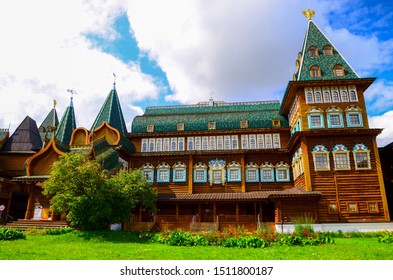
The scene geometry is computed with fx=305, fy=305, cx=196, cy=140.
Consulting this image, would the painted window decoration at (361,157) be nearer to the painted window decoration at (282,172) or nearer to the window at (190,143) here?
the painted window decoration at (282,172)

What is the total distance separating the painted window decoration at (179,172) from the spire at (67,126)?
1296 cm

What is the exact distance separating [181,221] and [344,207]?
12751 mm

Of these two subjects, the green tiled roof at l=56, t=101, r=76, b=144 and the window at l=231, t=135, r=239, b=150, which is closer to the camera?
the window at l=231, t=135, r=239, b=150

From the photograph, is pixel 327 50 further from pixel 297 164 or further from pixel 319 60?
pixel 297 164

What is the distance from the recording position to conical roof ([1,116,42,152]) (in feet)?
113

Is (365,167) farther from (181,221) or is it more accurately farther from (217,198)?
(181,221)

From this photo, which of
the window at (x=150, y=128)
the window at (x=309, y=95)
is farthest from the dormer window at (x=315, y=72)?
the window at (x=150, y=128)

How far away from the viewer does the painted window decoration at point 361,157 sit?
78.7ft

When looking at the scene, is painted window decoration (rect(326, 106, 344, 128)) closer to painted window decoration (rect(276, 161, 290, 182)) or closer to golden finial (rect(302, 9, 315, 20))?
painted window decoration (rect(276, 161, 290, 182))

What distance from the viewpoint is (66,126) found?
34.8m

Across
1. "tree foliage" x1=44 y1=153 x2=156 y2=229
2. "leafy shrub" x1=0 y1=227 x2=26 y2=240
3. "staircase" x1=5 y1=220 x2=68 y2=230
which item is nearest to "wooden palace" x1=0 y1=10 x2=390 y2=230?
"staircase" x1=5 y1=220 x2=68 y2=230

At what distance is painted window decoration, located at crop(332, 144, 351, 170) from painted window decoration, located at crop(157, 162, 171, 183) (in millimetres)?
15332

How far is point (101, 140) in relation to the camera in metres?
29.6

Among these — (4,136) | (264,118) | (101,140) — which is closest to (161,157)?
(101,140)
